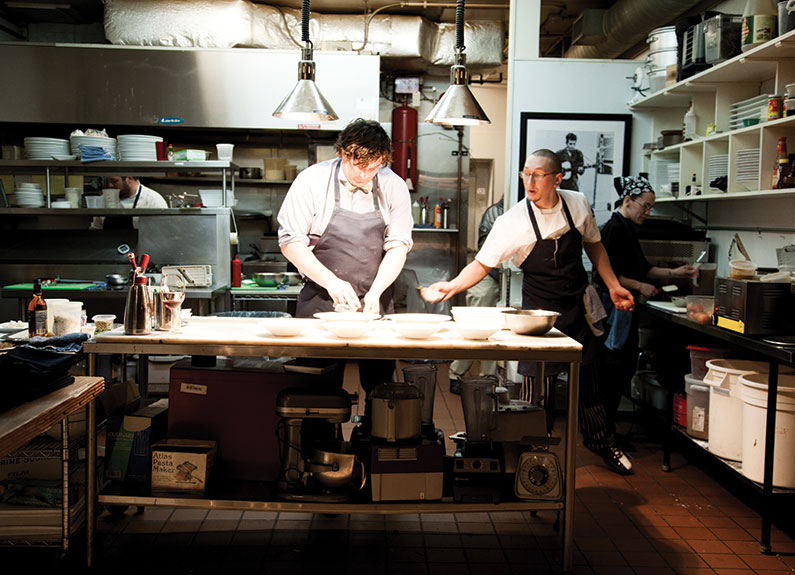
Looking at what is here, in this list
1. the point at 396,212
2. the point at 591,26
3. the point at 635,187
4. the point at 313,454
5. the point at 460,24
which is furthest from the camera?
the point at 591,26

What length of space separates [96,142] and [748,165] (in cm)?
481

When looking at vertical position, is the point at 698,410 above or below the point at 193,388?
below

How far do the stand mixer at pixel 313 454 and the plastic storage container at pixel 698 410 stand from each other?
78.0 inches

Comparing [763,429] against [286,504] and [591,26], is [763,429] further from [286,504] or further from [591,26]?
[591,26]

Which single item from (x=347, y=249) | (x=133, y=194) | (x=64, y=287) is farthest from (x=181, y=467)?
(x=133, y=194)

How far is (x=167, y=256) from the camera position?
5.69m

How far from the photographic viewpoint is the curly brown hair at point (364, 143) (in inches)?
129

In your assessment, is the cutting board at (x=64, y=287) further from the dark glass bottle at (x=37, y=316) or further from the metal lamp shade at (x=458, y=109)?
the metal lamp shade at (x=458, y=109)

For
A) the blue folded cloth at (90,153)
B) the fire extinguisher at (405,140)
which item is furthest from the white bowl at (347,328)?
the fire extinguisher at (405,140)

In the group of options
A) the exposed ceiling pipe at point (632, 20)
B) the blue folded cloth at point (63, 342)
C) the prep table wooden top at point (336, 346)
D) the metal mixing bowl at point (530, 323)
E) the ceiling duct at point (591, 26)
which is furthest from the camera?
the ceiling duct at point (591, 26)

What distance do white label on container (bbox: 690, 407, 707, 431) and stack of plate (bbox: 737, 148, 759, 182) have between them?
50.8 inches

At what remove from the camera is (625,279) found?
456 cm

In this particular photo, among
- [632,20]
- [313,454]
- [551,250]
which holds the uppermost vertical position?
[632,20]

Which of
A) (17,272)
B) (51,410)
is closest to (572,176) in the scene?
(51,410)
